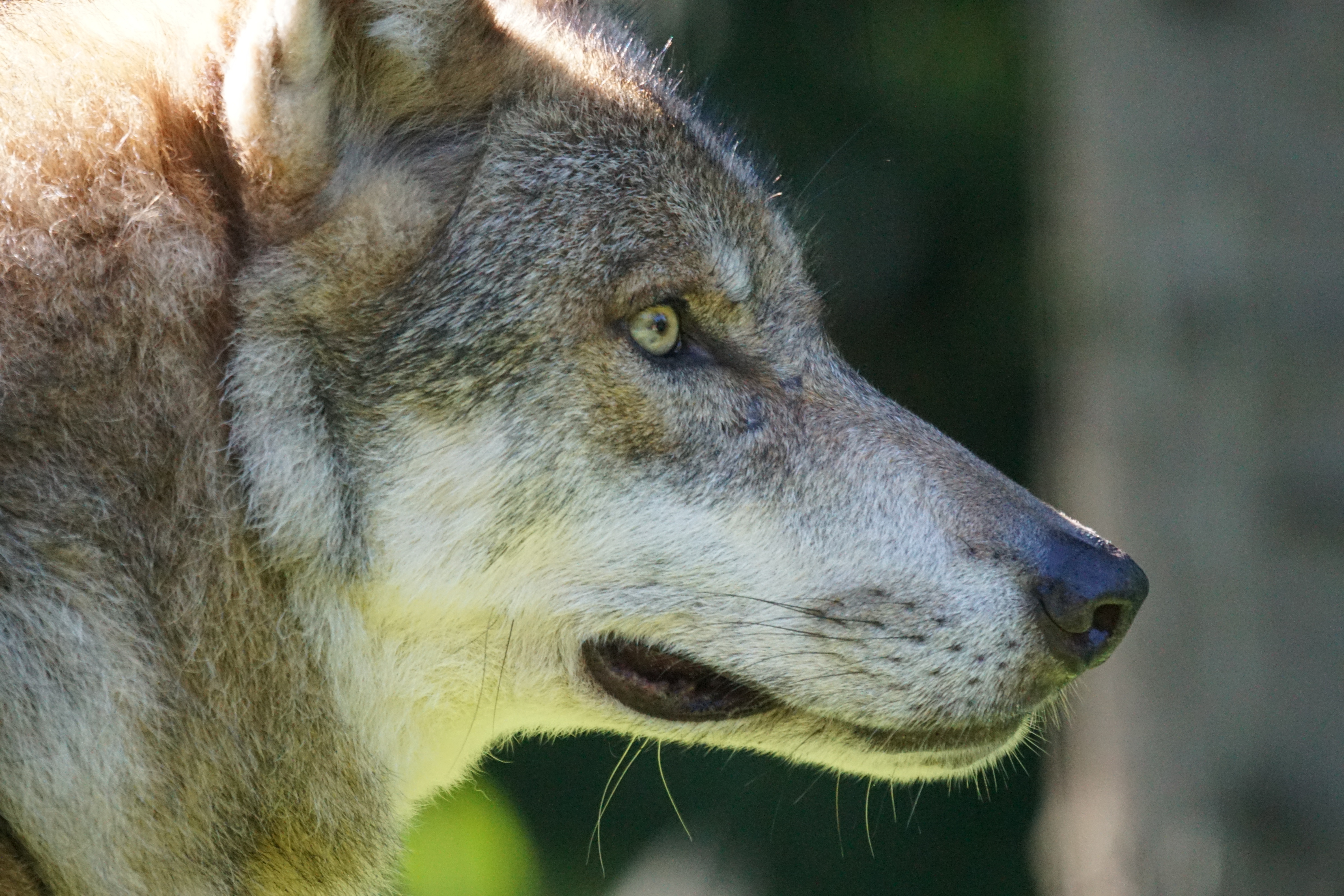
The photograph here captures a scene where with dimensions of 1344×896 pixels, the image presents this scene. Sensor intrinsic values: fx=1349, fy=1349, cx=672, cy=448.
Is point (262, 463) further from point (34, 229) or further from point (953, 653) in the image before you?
point (953, 653)

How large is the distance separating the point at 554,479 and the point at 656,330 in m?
0.41

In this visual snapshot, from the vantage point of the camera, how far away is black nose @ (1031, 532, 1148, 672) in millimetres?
2795

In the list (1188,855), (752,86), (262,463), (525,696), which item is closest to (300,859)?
(525,696)

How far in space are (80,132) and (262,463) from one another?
72cm

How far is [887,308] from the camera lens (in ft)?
22.7

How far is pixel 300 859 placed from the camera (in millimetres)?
2756

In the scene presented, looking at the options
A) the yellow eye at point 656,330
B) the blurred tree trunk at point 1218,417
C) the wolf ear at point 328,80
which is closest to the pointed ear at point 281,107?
the wolf ear at point 328,80

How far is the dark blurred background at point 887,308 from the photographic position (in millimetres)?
6270

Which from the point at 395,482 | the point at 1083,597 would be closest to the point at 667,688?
the point at 395,482

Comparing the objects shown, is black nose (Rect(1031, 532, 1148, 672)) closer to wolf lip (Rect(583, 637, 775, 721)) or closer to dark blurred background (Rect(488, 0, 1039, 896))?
wolf lip (Rect(583, 637, 775, 721))

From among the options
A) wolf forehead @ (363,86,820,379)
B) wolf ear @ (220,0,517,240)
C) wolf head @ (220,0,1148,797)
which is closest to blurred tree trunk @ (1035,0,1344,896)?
wolf head @ (220,0,1148,797)

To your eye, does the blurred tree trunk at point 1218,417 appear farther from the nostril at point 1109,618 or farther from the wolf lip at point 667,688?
the wolf lip at point 667,688

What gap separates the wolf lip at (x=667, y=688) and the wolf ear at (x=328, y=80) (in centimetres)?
110

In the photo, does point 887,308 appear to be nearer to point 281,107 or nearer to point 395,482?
point 395,482
